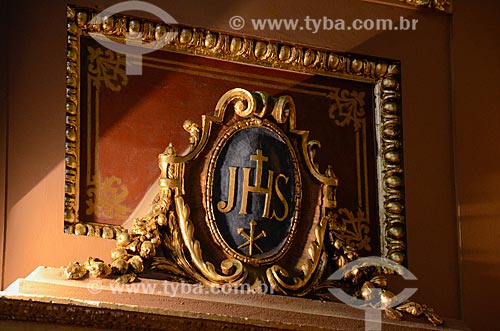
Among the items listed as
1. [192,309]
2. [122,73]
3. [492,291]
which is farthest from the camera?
[492,291]

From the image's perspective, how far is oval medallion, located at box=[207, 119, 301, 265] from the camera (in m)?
3.71

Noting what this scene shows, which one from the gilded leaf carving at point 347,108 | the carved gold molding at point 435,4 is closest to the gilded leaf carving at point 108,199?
the gilded leaf carving at point 347,108

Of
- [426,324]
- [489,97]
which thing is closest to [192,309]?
[426,324]

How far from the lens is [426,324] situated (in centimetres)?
375

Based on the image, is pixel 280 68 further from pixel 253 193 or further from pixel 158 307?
pixel 158 307

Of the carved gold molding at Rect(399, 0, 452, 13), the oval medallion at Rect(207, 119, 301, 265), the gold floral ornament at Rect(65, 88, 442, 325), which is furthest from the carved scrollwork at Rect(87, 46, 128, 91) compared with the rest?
the carved gold molding at Rect(399, 0, 452, 13)

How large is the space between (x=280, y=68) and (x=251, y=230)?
Result: 1.65 feet

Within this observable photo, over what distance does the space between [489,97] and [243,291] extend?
108cm

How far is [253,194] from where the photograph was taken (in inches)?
147

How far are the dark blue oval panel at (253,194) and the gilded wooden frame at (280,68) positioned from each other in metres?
0.25

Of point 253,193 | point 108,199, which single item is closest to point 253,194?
point 253,193

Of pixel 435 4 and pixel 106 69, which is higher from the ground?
pixel 435 4

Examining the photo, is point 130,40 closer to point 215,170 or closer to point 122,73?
point 122,73

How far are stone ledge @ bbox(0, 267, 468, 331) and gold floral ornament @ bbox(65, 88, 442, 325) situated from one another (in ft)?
0.25
